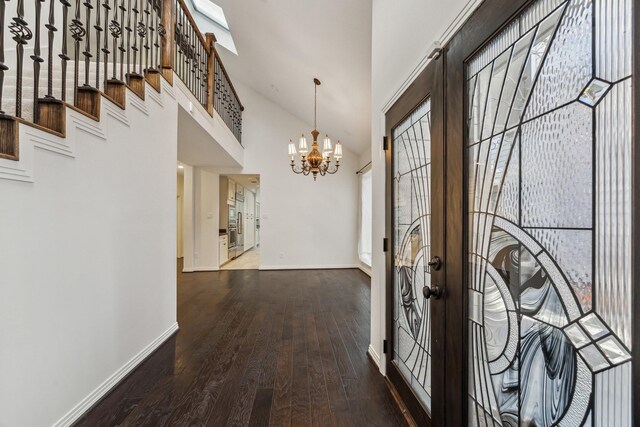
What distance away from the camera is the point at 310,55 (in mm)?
3717

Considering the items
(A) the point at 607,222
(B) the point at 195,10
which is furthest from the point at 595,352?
(B) the point at 195,10

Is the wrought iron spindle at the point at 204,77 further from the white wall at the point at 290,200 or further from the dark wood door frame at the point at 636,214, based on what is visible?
the dark wood door frame at the point at 636,214

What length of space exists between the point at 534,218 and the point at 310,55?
3682mm

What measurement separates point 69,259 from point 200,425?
116 centimetres

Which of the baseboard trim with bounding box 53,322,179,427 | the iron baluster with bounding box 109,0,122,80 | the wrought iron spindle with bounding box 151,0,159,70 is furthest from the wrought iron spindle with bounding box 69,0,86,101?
the baseboard trim with bounding box 53,322,179,427

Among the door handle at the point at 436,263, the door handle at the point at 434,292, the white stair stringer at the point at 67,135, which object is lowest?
the door handle at the point at 434,292

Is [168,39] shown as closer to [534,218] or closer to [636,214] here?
[534,218]

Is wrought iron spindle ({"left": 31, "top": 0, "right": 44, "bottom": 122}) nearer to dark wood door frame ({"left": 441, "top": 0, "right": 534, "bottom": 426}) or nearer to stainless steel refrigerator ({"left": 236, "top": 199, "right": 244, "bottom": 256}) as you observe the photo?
dark wood door frame ({"left": 441, "top": 0, "right": 534, "bottom": 426})

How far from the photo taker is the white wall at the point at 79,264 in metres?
1.25

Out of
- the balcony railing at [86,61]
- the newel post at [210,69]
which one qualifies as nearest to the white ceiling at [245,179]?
the balcony railing at [86,61]

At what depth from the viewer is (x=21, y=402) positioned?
1.26 m

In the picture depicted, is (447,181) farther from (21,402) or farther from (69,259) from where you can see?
(21,402)

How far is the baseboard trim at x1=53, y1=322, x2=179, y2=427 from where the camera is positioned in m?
1.51

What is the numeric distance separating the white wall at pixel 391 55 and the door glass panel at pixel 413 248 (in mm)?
217
